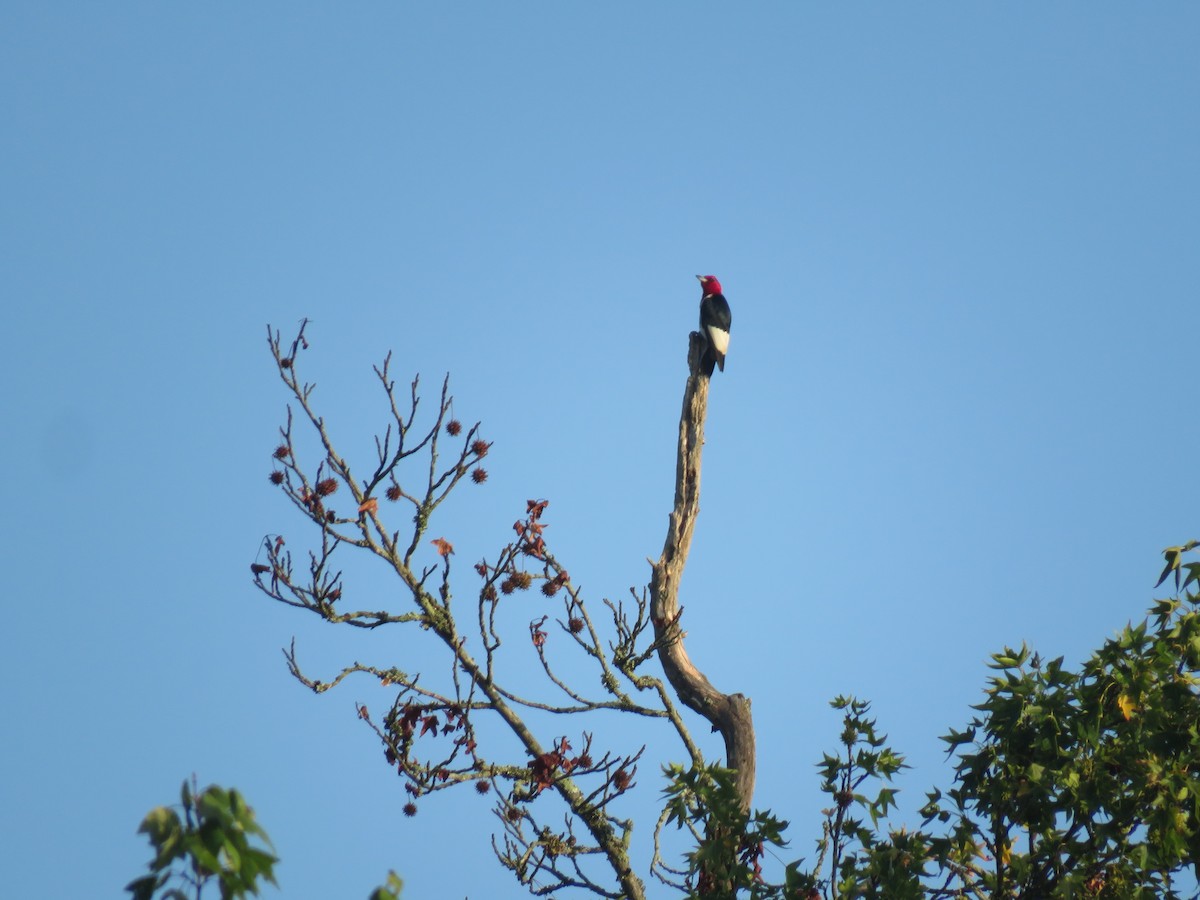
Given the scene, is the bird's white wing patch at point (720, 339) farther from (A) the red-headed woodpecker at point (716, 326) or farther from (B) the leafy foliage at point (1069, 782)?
(B) the leafy foliage at point (1069, 782)

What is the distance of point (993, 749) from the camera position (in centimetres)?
519

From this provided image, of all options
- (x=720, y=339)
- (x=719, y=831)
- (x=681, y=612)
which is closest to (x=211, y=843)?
(x=719, y=831)

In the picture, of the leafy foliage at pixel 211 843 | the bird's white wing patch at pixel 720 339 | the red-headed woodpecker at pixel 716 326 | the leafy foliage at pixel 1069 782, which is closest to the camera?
the leafy foliage at pixel 211 843

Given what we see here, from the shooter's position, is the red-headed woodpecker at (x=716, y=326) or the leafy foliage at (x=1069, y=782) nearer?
the leafy foliage at (x=1069, y=782)

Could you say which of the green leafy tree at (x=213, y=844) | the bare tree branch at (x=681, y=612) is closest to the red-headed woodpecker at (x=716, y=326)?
the bare tree branch at (x=681, y=612)

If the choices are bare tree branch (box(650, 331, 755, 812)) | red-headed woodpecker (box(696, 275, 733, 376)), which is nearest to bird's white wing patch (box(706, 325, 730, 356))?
red-headed woodpecker (box(696, 275, 733, 376))

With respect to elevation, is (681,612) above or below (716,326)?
below

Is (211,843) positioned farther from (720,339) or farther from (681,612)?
(720,339)

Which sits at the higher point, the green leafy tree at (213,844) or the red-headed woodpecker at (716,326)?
the red-headed woodpecker at (716,326)

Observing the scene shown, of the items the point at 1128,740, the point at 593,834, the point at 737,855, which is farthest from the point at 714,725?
the point at 1128,740

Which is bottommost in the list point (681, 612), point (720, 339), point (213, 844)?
point (213, 844)

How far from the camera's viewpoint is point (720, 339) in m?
9.34

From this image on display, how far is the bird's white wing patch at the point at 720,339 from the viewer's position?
8.94 m

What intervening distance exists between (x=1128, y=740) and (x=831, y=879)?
1443mm
